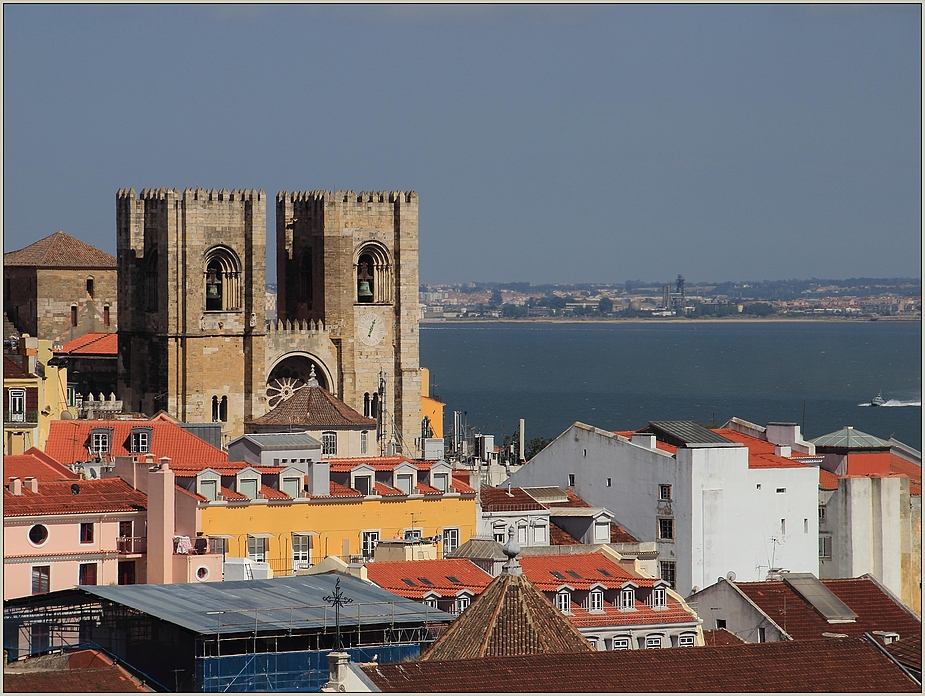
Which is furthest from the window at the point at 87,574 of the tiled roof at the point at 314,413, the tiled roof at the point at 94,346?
the tiled roof at the point at 94,346

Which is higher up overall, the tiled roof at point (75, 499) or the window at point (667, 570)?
the tiled roof at point (75, 499)

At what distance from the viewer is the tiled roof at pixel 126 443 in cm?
4656

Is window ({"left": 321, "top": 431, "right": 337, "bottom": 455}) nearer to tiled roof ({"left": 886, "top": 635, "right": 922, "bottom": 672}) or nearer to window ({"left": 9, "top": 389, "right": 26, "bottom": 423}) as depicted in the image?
window ({"left": 9, "top": 389, "right": 26, "bottom": 423})

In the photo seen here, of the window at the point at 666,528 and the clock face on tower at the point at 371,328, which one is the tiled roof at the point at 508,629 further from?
the clock face on tower at the point at 371,328

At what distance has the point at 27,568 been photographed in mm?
35344

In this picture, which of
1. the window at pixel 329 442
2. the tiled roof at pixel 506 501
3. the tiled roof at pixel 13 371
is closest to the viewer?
the tiled roof at pixel 506 501

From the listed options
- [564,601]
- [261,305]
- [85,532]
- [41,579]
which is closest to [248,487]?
[85,532]

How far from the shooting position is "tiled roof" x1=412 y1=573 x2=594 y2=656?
84.7 ft

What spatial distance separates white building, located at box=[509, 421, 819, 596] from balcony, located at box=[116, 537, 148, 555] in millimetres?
11267

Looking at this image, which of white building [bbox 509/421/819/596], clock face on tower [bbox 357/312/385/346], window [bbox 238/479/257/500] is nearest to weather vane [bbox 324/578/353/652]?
window [bbox 238/479/257/500]

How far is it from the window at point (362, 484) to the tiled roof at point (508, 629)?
570 inches

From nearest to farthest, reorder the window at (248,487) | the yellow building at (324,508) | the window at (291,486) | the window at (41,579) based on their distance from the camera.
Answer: the window at (41,579) → the yellow building at (324,508) → the window at (248,487) → the window at (291,486)

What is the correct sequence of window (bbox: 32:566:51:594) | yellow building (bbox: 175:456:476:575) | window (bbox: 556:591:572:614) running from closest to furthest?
window (bbox: 556:591:572:614) < window (bbox: 32:566:51:594) < yellow building (bbox: 175:456:476:575)

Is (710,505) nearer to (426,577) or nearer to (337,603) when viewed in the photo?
(426,577)
